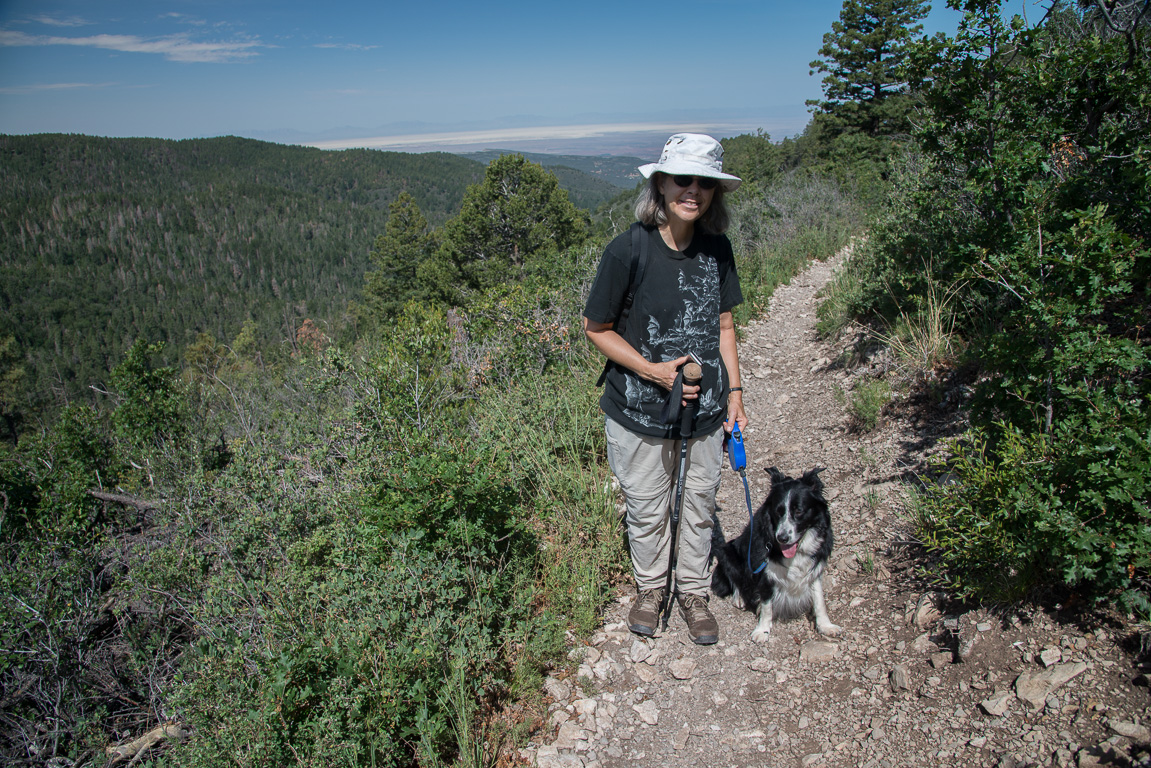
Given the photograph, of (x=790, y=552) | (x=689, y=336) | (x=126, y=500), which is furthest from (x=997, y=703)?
(x=126, y=500)

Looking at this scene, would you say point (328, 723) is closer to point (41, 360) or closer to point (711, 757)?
point (711, 757)

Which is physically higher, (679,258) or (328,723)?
(679,258)

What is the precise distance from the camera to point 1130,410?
6.05ft

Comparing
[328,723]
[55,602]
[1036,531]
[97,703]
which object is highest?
[1036,531]

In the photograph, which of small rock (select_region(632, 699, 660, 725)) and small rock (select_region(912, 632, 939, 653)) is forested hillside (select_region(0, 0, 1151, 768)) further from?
small rock (select_region(632, 699, 660, 725))

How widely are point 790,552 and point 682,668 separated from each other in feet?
2.47

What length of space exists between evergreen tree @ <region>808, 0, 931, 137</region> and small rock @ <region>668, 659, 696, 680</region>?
980 inches

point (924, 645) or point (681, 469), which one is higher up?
point (681, 469)

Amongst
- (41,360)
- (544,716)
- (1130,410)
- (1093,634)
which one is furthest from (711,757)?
(41,360)

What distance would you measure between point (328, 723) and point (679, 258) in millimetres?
2151

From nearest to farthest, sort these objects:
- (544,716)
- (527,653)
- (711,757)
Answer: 1. (711,757)
2. (544,716)
3. (527,653)

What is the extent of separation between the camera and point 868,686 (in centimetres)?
234

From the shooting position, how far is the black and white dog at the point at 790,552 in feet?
8.30

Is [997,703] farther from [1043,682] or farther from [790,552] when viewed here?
[790,552]
